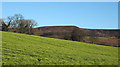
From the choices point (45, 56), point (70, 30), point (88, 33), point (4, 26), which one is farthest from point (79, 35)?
point (45, 56)

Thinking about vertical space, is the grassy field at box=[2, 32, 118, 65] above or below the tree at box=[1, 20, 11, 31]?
below

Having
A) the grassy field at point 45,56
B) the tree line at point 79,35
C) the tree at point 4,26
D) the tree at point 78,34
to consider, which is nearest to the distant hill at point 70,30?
the tree line at point 79,35

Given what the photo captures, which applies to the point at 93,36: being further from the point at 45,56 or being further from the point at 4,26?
the point at 4,26

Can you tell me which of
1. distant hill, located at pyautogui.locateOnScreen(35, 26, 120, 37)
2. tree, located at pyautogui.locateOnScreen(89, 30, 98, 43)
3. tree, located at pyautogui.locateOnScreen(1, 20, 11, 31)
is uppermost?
tree, located at pyautogui.locateOnScreen(1, 20, 11, 31)

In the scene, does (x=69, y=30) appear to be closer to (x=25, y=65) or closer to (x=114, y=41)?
(x=114, y=41)

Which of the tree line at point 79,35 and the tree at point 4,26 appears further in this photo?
the tree at point 4,26

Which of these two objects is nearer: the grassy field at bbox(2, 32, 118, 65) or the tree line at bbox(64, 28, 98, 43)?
the grassy field at bbox(2, 32, 118, 65)

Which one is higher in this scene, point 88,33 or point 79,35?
point 88,33

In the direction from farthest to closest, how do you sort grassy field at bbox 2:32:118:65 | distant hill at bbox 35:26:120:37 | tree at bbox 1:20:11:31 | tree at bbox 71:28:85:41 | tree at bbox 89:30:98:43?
tree at bbox 1:20:11:31 → distant hill at bbox 35:26:120:37 → tree at bbox 89:30:98:43 → tree at bbox 71:28:85:41 → grassy field at bbox 2:32:118:65

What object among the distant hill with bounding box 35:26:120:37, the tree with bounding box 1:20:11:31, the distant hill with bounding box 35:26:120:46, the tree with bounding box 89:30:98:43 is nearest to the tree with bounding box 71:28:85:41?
the distant hill with bounding box 35:26:120:46

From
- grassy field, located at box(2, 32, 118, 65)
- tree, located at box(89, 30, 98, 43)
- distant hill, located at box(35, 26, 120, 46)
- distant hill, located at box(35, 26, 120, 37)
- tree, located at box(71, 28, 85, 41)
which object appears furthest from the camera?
distant hill, located at box(35, 26, 120, 37)

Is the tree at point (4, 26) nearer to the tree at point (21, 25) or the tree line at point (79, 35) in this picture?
the tree at point (21, 25)

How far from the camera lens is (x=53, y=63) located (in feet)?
38.2

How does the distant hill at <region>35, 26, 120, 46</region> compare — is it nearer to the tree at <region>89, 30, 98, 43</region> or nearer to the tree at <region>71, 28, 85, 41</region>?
the tree at <region>89, 30, 98, 43</region>
